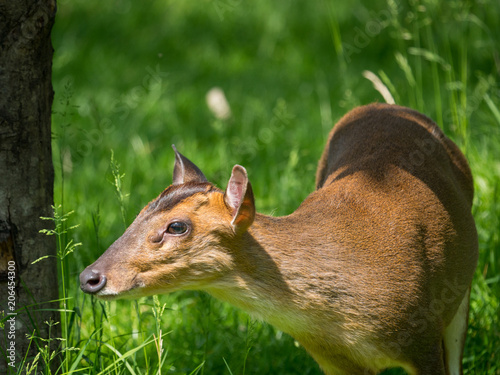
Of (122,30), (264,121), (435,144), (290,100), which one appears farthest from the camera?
(122,30)

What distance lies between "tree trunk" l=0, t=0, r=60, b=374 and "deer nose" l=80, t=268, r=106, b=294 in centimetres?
24

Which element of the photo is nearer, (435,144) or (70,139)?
(435,144)

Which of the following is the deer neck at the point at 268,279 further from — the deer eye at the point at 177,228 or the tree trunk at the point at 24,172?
the tree trunk at the point at 24,172

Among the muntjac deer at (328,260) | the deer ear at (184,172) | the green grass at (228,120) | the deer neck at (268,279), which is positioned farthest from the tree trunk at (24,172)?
the deer neck at (268,279)

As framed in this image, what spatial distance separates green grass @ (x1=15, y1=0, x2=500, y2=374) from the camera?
3783 millimetres

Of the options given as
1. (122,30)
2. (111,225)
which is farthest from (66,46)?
(111,225)

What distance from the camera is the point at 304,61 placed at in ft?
28.4

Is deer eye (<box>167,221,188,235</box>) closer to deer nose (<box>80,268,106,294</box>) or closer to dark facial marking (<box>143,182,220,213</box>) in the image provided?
dark facial marking (<box>143,182,220,213</box>)

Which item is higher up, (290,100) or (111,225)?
(290,100)

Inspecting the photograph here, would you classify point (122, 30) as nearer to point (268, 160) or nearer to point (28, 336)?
point (268, 160)

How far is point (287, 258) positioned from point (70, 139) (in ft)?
12.5

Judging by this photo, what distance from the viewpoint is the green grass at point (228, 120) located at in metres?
3.78

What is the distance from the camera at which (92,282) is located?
2789mm

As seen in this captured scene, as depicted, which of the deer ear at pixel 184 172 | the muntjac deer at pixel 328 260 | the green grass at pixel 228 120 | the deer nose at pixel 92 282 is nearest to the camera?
the deer nose at pixel 92 282
